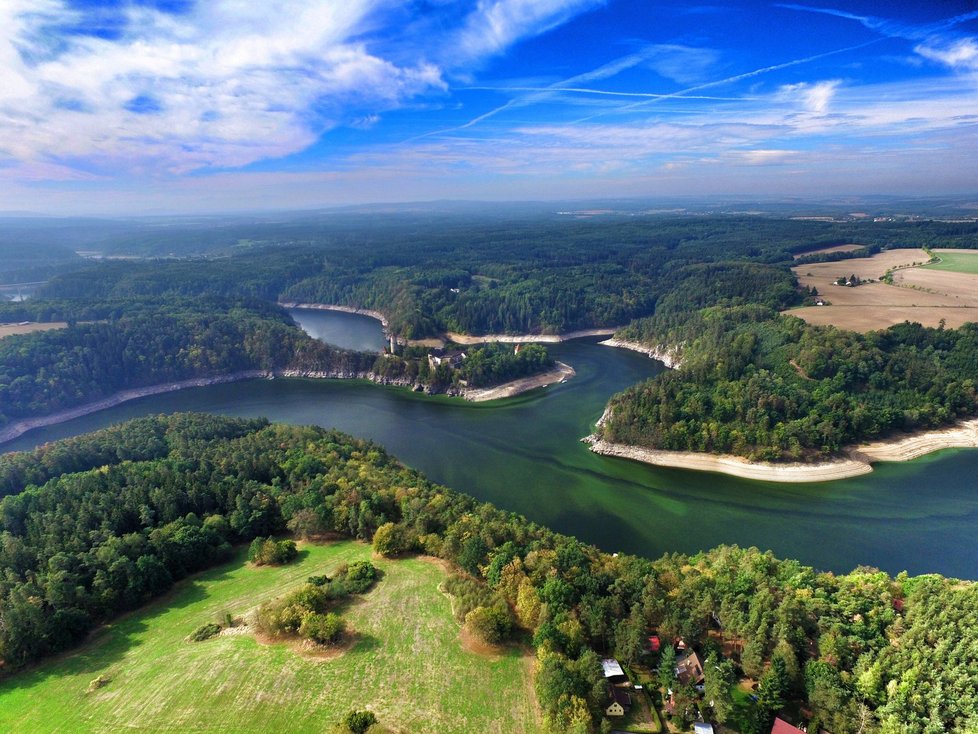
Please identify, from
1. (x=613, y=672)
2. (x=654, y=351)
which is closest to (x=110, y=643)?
(x=613, y=672)

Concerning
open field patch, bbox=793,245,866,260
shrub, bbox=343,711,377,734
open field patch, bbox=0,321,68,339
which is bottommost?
shrub, bbox=343,711,377,734

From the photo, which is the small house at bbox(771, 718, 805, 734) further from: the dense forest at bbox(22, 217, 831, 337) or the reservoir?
the dense forest at bbox(22, 217, 831, 337)

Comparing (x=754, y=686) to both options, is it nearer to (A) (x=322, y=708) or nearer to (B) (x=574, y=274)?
(A) (x=322, y=708)

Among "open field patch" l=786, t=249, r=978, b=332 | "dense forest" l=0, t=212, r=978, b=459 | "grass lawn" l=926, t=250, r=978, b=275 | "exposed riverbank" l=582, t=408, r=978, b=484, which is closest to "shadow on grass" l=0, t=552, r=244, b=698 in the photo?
"exposed riverbank" l=582, t=408, r=978, b=484

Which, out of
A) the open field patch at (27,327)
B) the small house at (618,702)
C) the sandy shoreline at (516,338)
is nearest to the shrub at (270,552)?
the small house at (618,702)

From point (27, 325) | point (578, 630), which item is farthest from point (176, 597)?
point (27, 325)

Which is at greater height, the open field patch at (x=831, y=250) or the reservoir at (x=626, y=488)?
the open field patch at (x=831, y=250)

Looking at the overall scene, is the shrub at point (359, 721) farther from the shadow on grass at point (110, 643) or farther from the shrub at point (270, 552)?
the shrub at point (270, 552)
